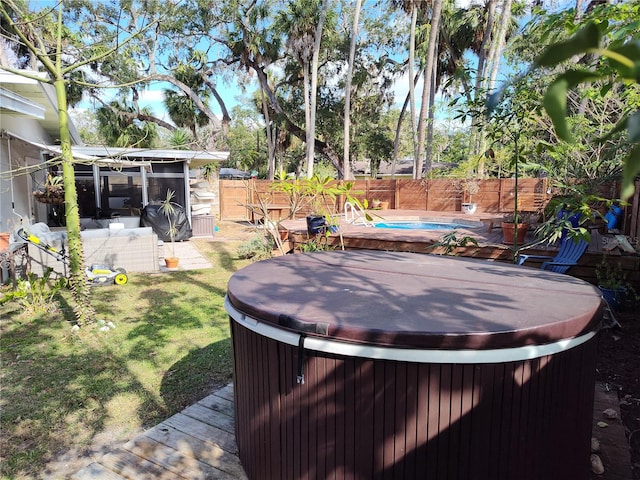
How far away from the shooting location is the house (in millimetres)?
7362

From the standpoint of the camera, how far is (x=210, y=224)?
13188 mm

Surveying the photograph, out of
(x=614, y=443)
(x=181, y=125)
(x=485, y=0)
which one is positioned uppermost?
(x=485, y=0)

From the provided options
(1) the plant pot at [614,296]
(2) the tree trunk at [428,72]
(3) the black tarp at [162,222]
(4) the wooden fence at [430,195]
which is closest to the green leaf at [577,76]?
(1) the plant pot at [614,296]

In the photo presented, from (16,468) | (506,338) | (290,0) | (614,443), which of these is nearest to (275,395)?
(506,338)

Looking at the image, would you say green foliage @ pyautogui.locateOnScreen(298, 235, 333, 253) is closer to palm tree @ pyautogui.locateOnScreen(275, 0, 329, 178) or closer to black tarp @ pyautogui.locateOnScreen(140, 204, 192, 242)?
black tarp @ pyautogui.locateOnScreen(140, 204, 192, 242)

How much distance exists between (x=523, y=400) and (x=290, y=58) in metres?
23.9

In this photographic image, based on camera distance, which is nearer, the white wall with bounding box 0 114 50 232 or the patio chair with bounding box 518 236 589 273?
the patio chair with bounding box 518 236 589 273

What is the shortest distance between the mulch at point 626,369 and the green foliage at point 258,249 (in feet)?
19.5

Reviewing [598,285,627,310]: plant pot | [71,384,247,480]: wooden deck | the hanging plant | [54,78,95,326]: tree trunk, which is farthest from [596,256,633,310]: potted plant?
the hanging plant

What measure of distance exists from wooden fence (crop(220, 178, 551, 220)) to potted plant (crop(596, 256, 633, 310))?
329 inches

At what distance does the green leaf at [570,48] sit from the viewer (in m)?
0.39

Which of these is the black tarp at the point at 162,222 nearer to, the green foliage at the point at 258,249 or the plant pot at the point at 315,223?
the green foliage at the point at 258,249

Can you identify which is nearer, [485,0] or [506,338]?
[506,338]

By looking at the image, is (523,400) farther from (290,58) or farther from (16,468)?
(290,58)
